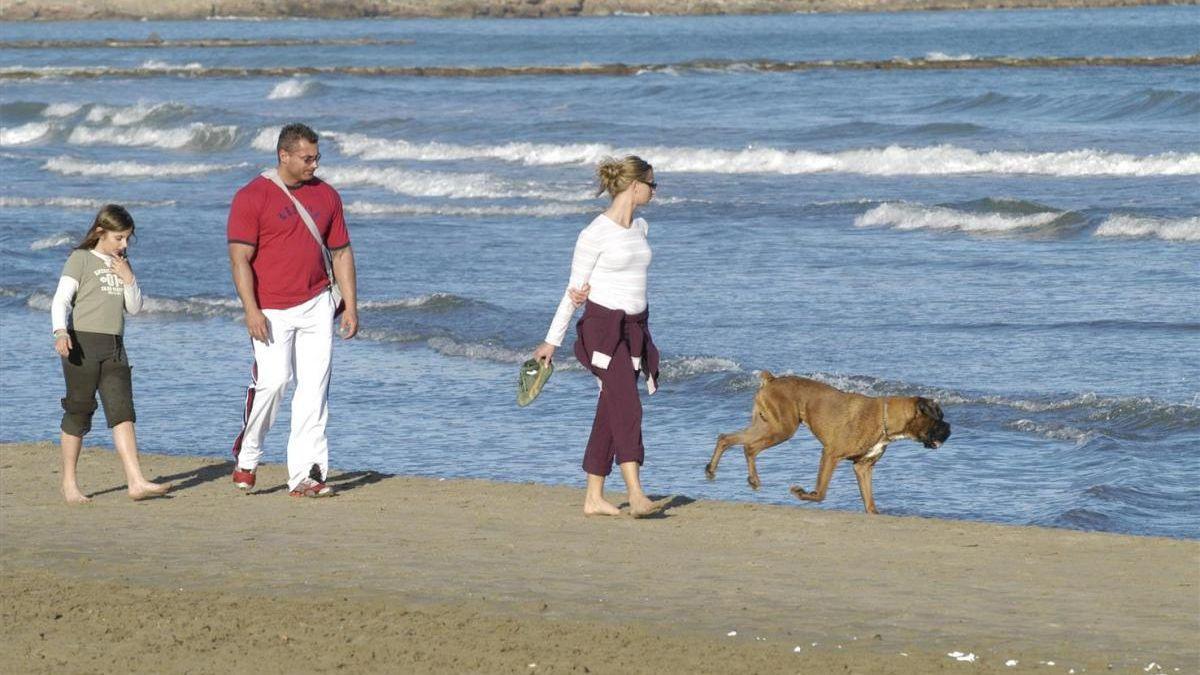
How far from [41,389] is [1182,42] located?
64146 mm

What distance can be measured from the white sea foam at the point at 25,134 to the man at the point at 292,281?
122 feet

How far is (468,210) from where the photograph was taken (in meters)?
24.9

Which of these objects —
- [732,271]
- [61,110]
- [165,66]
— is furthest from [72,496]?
[165,66]

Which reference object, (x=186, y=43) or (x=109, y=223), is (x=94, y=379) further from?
(x=186, y=43)

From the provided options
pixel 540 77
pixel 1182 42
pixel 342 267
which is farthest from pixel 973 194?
pixel 1182 42

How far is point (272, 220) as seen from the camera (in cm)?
816

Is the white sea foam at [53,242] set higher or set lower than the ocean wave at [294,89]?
lower

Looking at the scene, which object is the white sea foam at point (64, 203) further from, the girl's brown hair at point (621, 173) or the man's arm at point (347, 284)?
the girl's brown hair at point (621, 173)

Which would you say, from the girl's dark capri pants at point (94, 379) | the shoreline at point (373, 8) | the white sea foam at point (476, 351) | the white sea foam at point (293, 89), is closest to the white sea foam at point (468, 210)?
the white sea foam at point (476, 351)

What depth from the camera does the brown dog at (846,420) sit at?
8453 millimetres

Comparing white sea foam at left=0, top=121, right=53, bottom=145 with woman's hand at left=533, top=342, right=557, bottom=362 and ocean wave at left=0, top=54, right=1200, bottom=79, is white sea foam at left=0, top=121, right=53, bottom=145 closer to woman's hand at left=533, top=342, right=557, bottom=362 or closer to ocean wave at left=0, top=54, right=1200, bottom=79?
ocean wave at left=0, top=54, right=1200, bottom=79

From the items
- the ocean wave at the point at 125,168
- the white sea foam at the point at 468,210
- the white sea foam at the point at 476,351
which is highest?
the ocean wave at the point at 125,168

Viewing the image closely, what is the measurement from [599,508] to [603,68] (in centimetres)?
5855

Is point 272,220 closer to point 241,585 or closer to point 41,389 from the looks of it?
point 241,585
